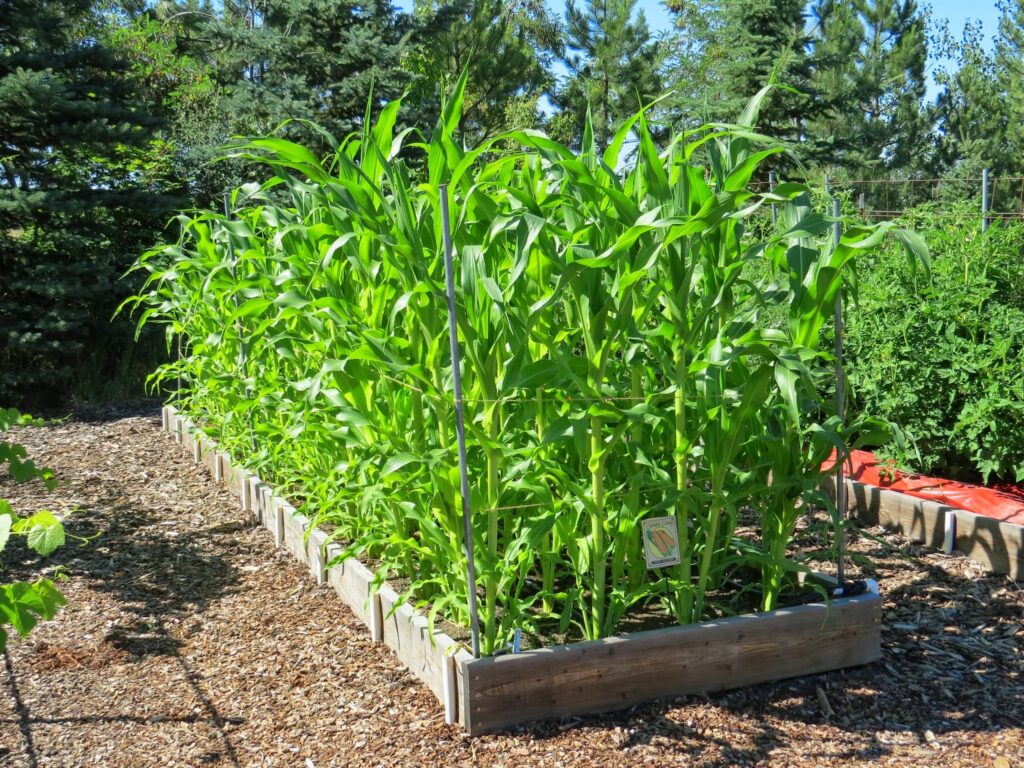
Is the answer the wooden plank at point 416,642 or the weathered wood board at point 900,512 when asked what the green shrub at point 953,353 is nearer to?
the weathered wood board at point 900,512

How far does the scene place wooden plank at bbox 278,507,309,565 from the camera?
3842 mm

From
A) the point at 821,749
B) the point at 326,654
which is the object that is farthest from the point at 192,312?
the point at 821,749

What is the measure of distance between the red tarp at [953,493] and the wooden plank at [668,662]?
1154 mm

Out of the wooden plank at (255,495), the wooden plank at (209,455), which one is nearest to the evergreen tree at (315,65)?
the wooden plank at (209,455)

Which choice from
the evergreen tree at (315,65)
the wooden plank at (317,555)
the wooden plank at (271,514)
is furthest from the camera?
the evergreen tree at (315,65)

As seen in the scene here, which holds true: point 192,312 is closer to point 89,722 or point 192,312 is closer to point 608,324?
point 89,722

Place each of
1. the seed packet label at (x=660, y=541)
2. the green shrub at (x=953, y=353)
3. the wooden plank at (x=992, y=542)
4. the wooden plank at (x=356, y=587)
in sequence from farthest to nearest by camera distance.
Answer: the green shrub at (x=953, y=353)
the wooden plank at (x=992, y=542)
the wooden plank at (x=356, y=587)
the seed packet label at (x=660, y=541)

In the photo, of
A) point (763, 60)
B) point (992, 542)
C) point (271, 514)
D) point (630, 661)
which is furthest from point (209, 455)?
point (763, 60)

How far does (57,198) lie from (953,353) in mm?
7103

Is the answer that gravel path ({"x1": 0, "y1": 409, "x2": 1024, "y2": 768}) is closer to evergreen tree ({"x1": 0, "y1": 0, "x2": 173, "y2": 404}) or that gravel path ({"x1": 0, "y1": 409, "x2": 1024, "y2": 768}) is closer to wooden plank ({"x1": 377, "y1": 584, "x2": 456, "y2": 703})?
wooden plank ({"x1": 377, "y1": 584, "x2": 456, "y2": 703})

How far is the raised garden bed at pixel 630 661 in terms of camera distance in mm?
2402

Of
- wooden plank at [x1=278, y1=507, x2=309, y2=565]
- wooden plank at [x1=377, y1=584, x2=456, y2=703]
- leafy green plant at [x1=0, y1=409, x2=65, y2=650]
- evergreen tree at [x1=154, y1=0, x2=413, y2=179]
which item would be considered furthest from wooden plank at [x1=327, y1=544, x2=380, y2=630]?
evergreen tree at [x1=154, y1=0, x2=413, y2=179]

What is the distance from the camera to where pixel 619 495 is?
2.63 m

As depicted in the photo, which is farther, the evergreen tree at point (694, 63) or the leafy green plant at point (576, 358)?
the evergreen tree at point (694, 63)
